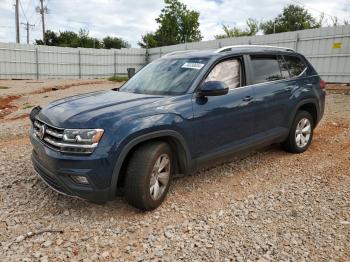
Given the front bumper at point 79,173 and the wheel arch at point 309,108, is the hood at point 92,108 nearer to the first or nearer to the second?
the front bumper at point 79,173

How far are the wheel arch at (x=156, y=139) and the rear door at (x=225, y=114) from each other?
21cm

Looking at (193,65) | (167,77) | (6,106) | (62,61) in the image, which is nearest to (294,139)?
(193,65)

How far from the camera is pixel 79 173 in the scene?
124 inches

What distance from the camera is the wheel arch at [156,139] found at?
128 inches

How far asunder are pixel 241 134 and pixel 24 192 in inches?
111

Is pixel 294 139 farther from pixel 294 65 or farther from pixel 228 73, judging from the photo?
pixel 228 73

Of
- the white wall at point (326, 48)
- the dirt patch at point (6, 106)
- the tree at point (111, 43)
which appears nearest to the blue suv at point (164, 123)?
the dirt patch at point (6, 106)

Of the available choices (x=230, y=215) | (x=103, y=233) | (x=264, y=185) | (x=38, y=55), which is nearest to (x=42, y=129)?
(x=103, y=233)

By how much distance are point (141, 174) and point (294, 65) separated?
11.6 feet

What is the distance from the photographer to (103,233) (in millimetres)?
3230

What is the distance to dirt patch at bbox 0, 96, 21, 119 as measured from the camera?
35.1ft

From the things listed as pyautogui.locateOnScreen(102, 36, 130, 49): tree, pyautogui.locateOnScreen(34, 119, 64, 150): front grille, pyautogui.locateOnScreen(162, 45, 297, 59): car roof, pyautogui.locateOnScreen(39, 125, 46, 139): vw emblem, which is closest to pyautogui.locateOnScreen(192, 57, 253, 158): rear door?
pyautogui.locateOnScreen(162, 45, 297, 59): car roof

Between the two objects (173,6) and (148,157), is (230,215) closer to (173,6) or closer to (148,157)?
(148,157)

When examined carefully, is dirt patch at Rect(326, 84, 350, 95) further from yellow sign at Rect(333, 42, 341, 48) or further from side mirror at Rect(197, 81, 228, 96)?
side mirror at Rect(197, 81, 228, 96)
